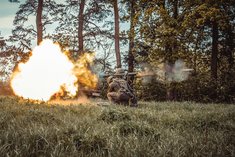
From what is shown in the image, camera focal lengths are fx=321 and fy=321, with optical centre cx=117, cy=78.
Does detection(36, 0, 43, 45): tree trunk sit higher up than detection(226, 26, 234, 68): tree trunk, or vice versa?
detection(36, 0, 43, 45): tree trunk

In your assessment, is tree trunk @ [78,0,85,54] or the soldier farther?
tree trunk @ [78,0,85,54]

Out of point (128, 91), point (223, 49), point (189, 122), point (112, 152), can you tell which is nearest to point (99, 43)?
point (223, 49)

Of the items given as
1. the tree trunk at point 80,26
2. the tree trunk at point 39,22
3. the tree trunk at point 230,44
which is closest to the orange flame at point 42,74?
the tree trunk at point 39,22

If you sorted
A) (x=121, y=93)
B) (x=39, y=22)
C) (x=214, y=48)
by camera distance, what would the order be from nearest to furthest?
(x=121, y=93) → (x=214, y=48) → (x=39, y=22)

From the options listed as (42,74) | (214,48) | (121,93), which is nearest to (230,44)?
(214,48)

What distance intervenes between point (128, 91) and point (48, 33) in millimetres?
19971

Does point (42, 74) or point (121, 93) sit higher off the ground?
point (42, 74)

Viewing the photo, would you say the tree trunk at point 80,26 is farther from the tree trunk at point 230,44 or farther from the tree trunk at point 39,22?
the tree trunk at point 230,44

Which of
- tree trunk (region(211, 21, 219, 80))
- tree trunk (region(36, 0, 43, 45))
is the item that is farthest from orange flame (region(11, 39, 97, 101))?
tree trunk (region(211, 21, 219, 80))

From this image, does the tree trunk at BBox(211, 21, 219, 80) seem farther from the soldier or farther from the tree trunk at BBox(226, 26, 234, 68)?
the soldier

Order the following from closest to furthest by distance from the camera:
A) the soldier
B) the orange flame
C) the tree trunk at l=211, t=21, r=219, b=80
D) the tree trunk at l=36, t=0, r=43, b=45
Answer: the soldier, the orange flame, the tree trunk at l=211, t=21, r=219, b=80, the tree trunk at l=36, t=0, r=43, b=45

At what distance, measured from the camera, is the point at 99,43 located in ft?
104

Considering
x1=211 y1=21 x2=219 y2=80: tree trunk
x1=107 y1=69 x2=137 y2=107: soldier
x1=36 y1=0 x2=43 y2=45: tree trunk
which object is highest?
x1=36 y1=0 x2=43 y2=45: tree trunk

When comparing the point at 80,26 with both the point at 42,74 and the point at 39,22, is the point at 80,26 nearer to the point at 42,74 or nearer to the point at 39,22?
the point at 39,22
